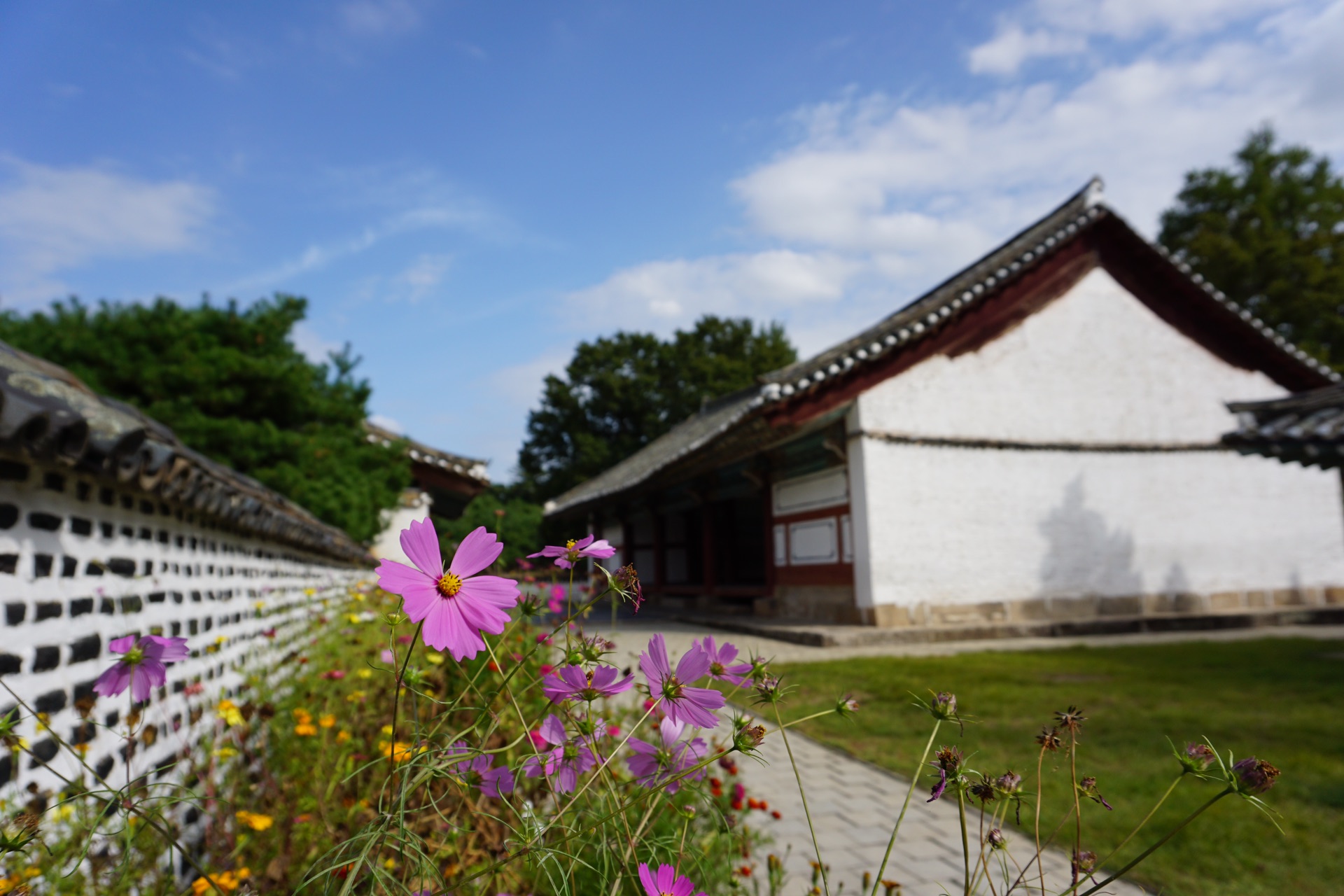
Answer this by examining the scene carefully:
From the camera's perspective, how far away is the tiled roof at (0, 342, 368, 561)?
1.54 meters

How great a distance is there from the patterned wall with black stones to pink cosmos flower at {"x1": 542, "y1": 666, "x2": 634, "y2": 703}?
0.51m

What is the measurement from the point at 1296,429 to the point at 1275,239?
18.4 meters

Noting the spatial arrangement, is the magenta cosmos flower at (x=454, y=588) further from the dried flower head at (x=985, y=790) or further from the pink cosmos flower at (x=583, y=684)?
the dried flower head at (x=985, y=790)

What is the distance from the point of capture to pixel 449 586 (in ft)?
2.35

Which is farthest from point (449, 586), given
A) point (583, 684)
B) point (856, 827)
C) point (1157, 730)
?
point (1157, 730)

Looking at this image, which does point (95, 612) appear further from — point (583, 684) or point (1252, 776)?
point (1252, 776)

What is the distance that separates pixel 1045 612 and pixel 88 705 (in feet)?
34.6

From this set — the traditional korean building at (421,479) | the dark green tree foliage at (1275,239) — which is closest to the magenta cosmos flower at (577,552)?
the traditional korean building at (421,479)

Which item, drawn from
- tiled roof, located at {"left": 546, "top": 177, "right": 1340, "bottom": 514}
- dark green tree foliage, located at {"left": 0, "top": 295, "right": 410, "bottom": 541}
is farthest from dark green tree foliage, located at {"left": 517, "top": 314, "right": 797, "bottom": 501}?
dark green tree foliage, located at {"left": 0, "top": 295, "right": 410, "bottom": 541}

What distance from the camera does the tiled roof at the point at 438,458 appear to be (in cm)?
1020

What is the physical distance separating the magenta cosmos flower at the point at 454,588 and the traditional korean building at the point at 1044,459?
834 cm

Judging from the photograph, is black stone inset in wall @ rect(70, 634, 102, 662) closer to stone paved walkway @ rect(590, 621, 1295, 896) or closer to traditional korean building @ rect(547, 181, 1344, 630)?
stone paved walkway @ rect(590, 621, 1295, 896)

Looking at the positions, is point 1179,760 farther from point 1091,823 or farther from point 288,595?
point 288,595

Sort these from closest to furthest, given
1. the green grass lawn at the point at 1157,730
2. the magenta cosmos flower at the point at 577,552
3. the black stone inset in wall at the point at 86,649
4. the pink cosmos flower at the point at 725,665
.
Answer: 1. the magenta cosmos flower at the point at 577,552
2. the pink cosmos flower at the point at 725,665
3. the black stone inset in wall at the point at 86,649
4. the green grass lawn at the point at 1157,730
